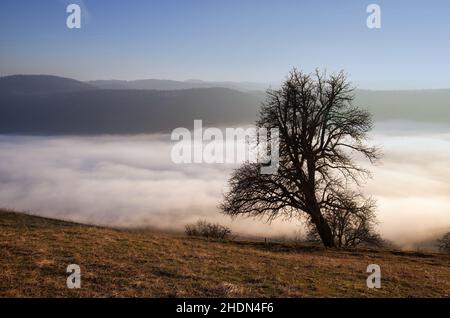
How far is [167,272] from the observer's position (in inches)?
578

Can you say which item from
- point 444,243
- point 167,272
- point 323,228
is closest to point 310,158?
point 323,228

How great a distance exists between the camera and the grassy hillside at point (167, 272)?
12.6m

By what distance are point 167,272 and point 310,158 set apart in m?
16.2

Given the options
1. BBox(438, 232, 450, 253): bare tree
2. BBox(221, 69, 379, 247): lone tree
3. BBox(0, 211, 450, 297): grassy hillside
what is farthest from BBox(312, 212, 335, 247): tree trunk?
BBox(438, 232, 450, 253): bare tree

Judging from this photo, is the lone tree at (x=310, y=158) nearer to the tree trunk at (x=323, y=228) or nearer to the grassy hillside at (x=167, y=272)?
the tree trunk at (x=323, y=228)

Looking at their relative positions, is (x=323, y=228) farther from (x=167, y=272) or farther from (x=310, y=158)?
(x=167, y=272)

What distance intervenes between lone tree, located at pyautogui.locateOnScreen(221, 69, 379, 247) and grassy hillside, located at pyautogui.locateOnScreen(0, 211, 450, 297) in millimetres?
7690

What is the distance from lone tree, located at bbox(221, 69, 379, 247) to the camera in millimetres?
28109

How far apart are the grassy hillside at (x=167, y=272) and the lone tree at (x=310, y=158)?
25.2 feet

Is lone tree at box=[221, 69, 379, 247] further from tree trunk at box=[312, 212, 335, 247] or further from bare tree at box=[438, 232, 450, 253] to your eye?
bare tree at box=[438, 232, 450, 253]

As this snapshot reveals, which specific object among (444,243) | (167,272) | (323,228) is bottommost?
(444,243)

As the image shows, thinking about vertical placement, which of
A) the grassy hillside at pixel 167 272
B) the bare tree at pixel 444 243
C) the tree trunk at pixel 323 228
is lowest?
the bare tree at pixel 444 243

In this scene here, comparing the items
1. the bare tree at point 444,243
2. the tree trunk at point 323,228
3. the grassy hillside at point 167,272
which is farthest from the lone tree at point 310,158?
the bare tree at point 444,243
